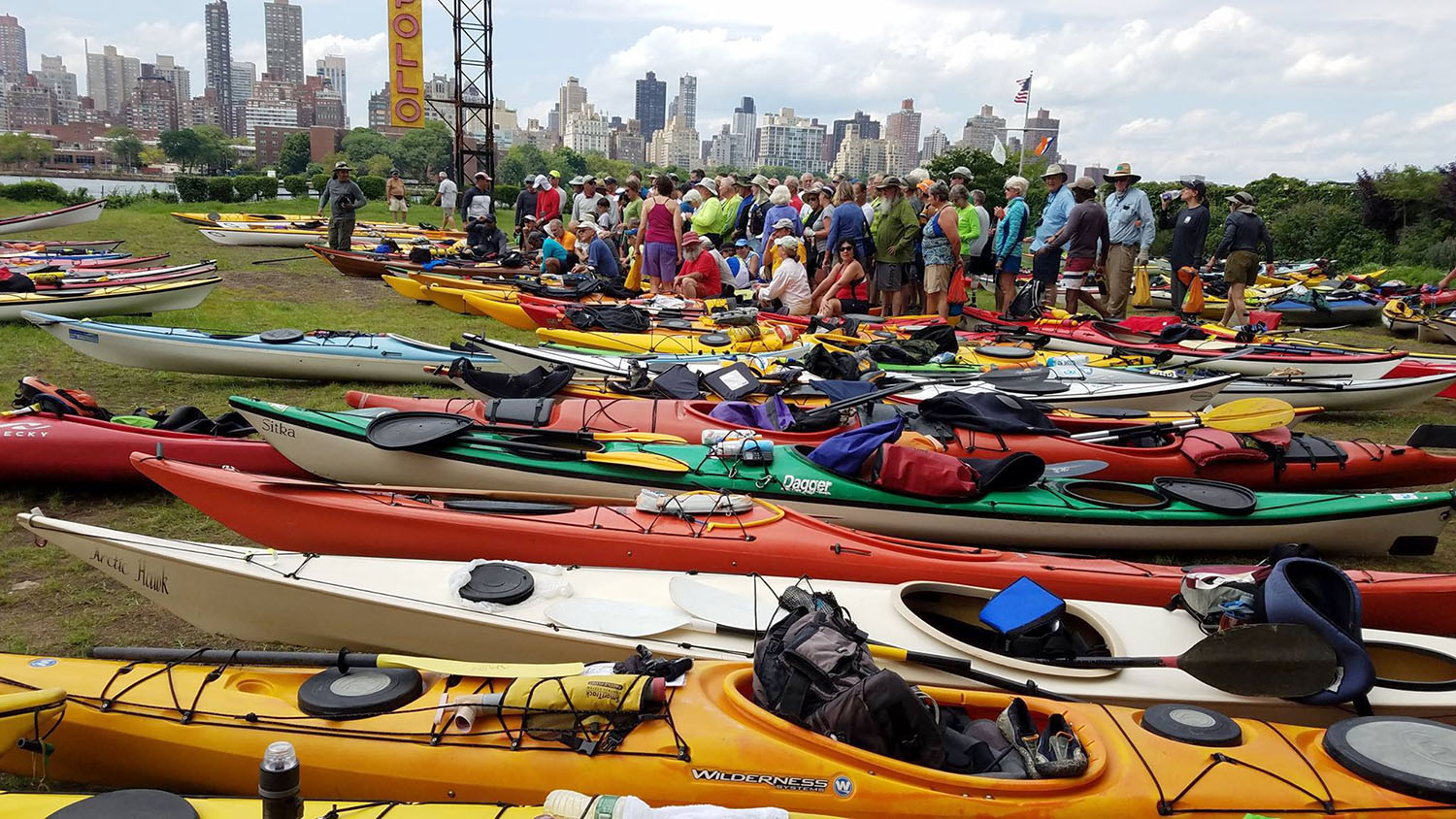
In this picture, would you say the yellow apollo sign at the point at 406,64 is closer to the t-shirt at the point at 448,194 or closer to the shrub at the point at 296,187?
the t-shirt at the point at 448,194

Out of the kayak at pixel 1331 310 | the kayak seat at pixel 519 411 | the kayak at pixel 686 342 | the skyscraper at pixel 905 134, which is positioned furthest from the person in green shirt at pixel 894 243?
the skyscraper at pixel 905 134

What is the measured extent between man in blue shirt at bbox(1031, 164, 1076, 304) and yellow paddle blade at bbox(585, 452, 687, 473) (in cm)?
659

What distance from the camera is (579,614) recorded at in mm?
3211

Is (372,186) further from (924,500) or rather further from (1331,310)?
(924,500)

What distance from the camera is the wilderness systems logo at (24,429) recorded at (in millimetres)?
4844

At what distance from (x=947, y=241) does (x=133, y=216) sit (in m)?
20.8

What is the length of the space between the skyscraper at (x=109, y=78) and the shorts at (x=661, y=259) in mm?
192249

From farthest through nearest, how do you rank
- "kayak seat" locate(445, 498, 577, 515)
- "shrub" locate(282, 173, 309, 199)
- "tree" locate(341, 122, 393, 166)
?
"tree" locate(341, 122, 393, 166), "shrub" locate(282, 173, 309, 199), "kayak seat" locate(445, 498, 577, 515)

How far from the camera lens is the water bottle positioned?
1.99 m

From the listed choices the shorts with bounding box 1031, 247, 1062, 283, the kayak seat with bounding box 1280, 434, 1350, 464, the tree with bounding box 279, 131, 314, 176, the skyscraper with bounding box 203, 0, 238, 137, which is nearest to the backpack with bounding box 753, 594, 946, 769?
the kayak seat with bounding box 1280, 434, 1350, 464

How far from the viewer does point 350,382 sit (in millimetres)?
7363

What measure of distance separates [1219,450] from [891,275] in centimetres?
518

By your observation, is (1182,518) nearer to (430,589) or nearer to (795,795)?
(795,795)

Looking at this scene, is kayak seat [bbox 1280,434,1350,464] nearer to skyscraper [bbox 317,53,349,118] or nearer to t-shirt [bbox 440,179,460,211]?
t-shirt [bbox 440,179,460,211]
